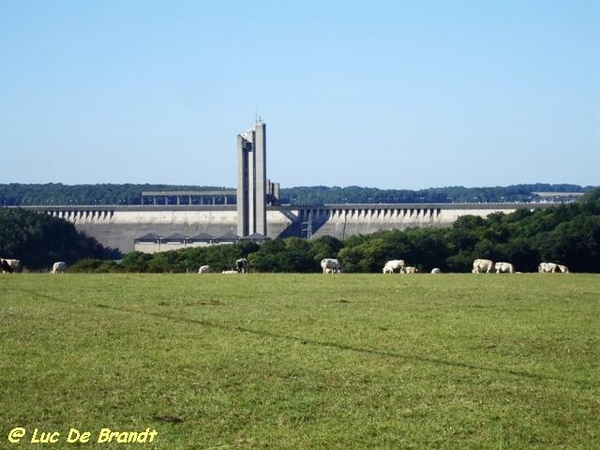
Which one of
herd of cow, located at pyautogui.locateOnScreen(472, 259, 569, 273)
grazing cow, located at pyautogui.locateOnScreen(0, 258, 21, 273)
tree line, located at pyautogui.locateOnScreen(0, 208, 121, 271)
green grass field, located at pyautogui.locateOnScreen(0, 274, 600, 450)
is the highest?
green grass field, located at pyautogui.locateOnScreen(0, 274, 600, 450)

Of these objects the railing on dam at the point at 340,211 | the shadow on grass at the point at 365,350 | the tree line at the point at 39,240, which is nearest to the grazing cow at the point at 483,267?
the shadow on grass at the point at 365,350

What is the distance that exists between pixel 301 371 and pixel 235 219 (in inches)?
4904

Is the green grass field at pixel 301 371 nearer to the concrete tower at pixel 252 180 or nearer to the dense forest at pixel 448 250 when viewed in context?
the dense forest at pixel 448 250

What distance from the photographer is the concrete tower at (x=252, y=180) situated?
4732 inches

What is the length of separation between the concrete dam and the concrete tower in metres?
5.55

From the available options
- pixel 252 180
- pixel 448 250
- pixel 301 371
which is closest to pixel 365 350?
pixel 301 371

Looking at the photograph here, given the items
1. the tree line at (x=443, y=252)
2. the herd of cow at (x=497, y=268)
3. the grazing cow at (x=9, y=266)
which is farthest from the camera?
the tree line at (x=443, y=252)

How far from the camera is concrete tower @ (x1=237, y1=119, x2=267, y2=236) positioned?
120 metres

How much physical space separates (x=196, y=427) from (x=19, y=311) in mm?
7826

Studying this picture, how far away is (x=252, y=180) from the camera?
121500 millimetres

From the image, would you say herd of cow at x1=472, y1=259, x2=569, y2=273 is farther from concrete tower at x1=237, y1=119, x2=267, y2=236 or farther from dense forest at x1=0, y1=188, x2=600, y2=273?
concrete tower at x1=237, y1=119, x2=267, y2=236

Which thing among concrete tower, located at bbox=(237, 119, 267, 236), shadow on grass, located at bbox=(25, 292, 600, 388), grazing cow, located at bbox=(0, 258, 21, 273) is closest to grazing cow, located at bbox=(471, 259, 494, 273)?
grazing cow, located at bbox=(0, 258, 21, 273)

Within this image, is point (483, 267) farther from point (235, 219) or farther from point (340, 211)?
point (340, 211)

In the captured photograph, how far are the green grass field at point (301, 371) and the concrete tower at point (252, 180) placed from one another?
99901mm
